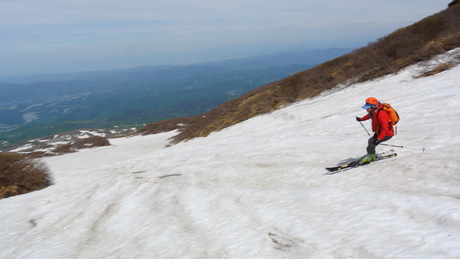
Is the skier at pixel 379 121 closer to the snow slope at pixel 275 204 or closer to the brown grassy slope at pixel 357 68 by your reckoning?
the snow slope at pixel 275 204

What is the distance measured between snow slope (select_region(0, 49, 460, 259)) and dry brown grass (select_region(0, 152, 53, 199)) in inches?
114

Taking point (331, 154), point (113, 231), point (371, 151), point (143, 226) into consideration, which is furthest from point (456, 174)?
point (113, 231)

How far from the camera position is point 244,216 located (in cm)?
928

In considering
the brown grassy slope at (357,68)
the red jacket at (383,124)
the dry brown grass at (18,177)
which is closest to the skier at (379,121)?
the red jacket at (383,124)

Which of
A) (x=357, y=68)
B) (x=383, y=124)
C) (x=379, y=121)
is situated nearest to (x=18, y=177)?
(x=379, y=121)

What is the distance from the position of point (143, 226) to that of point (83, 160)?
27.4 meters

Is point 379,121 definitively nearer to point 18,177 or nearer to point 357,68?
point 18,177

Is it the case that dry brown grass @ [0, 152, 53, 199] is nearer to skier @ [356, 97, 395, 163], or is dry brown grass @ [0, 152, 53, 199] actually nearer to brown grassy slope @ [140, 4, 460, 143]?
brown grassy slope @ [140, 4, 460, 143]

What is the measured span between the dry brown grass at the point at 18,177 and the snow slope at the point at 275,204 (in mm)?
2903

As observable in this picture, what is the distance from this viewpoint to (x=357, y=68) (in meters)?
38.5

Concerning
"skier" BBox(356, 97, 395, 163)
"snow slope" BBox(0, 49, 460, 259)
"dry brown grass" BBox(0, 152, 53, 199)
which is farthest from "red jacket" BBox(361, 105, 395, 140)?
"dry brown grass" BBox(0, 152, 53, 199)

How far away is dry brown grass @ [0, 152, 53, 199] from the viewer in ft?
64.8

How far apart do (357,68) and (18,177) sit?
38422mm

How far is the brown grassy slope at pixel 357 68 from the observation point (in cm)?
3381
